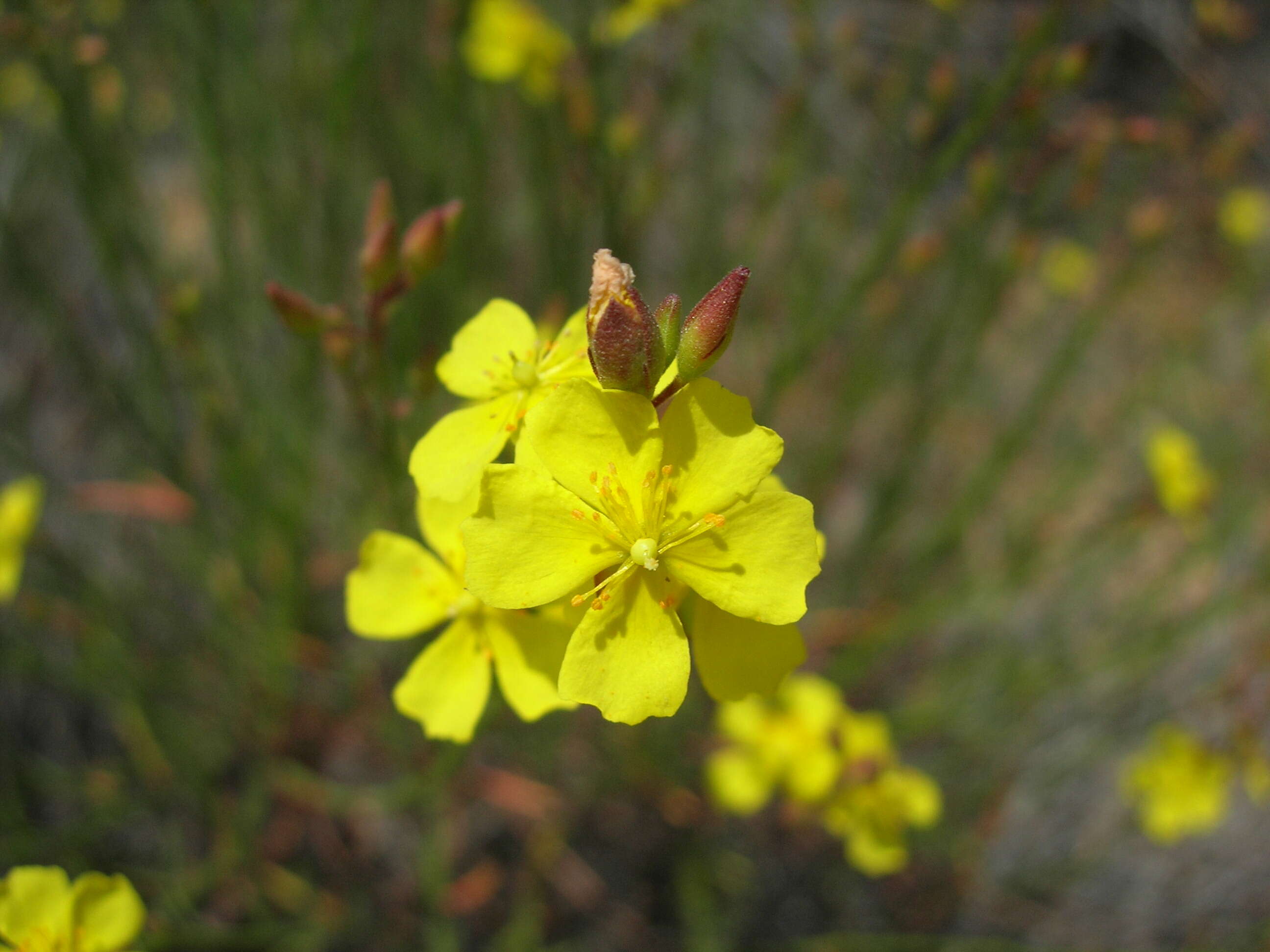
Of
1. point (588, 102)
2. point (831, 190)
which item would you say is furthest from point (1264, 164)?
point (588, 102)

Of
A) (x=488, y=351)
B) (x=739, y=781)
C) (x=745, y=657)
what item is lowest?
(x=745, y=657)

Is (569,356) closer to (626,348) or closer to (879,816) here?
(626,348)

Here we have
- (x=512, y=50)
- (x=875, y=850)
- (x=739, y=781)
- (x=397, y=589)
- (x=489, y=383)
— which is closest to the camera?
(x=489, y=383)

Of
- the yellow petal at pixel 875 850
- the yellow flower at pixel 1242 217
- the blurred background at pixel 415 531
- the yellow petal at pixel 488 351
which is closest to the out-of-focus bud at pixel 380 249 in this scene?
the yellow petal at pixel 488 351

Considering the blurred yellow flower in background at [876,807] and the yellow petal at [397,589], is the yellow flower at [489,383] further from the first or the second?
the blurred yellow flower in background at [876,807]

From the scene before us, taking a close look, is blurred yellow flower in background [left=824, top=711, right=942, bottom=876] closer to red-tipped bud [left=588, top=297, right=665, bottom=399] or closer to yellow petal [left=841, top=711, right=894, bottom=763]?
yellow petal [left=841, top=711, right=894, bottom=763]

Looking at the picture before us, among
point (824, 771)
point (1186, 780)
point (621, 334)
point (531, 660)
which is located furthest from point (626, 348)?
point (1186, 780)

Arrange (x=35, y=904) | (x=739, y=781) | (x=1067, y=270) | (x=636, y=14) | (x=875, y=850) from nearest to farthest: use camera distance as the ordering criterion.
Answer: (x=35, y=904) → (x=875, y=850) → (x=739, y=781) → (x=636, y=14) → (x=1067, y=270)

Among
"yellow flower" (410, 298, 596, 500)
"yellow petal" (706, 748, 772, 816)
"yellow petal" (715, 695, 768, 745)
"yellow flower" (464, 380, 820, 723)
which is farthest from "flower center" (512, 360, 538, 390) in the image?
"yellow petal" (706, 748, 772, 816)
